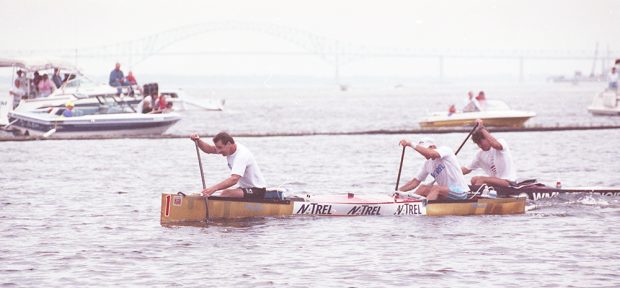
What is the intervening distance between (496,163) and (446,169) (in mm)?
1601

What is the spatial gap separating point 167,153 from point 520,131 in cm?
1561

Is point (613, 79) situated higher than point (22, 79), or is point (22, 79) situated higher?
point (22, 79)

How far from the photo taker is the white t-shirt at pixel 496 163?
20.6 m

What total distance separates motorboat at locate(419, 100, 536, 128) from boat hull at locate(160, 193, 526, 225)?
2705 centimetres

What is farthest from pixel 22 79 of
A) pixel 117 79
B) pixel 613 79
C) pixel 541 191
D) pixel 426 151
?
pixel 426 151

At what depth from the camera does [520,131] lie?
48.1 m

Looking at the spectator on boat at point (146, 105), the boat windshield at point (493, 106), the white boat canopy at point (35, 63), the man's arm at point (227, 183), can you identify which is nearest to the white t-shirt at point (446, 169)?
the man's arm at point (227, 183)

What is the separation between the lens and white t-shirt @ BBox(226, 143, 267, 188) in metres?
18.4

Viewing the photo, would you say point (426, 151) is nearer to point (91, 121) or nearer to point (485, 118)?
point (91, 121)

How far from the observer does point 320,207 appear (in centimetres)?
1962

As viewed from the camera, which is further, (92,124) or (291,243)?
(92,124)

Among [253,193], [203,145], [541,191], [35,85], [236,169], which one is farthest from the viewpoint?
[35,85]

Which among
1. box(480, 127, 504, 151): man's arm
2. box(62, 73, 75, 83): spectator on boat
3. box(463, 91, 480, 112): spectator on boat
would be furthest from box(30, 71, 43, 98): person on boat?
box(480, 127, 504, 151): man's arm

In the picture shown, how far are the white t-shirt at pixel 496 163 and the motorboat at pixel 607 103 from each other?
39.5m
